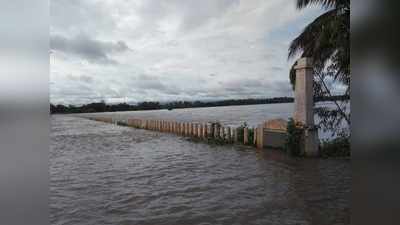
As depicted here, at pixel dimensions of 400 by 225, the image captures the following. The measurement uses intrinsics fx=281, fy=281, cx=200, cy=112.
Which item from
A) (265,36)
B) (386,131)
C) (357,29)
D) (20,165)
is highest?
(265,36)

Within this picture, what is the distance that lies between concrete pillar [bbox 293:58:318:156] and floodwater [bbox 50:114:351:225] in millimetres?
498

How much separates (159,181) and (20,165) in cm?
482

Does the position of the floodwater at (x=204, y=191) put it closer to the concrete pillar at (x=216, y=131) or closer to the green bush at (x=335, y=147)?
the green bush at (x=335, y=147)

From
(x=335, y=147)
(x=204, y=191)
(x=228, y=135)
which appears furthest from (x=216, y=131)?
(x=204, y=191)

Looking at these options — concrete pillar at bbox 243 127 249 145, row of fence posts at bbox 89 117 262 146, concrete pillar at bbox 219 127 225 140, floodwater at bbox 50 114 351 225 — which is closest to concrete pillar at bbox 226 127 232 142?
row of fence posts at bbox 89 117 262 146

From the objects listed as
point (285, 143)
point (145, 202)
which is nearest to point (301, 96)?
point (285, 143)

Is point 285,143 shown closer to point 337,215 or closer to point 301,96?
point 301,96

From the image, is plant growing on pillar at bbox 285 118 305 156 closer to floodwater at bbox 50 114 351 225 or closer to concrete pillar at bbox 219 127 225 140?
floodwater at bbox 50 114 351 225

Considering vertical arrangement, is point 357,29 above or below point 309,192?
above

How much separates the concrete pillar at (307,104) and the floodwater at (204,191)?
1.63 ft

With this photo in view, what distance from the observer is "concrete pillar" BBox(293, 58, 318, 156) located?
6.64m

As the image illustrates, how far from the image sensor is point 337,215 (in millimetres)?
3312

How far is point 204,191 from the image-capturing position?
15.1 feet

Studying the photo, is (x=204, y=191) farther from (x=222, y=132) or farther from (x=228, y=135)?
(x=222, y=132)
